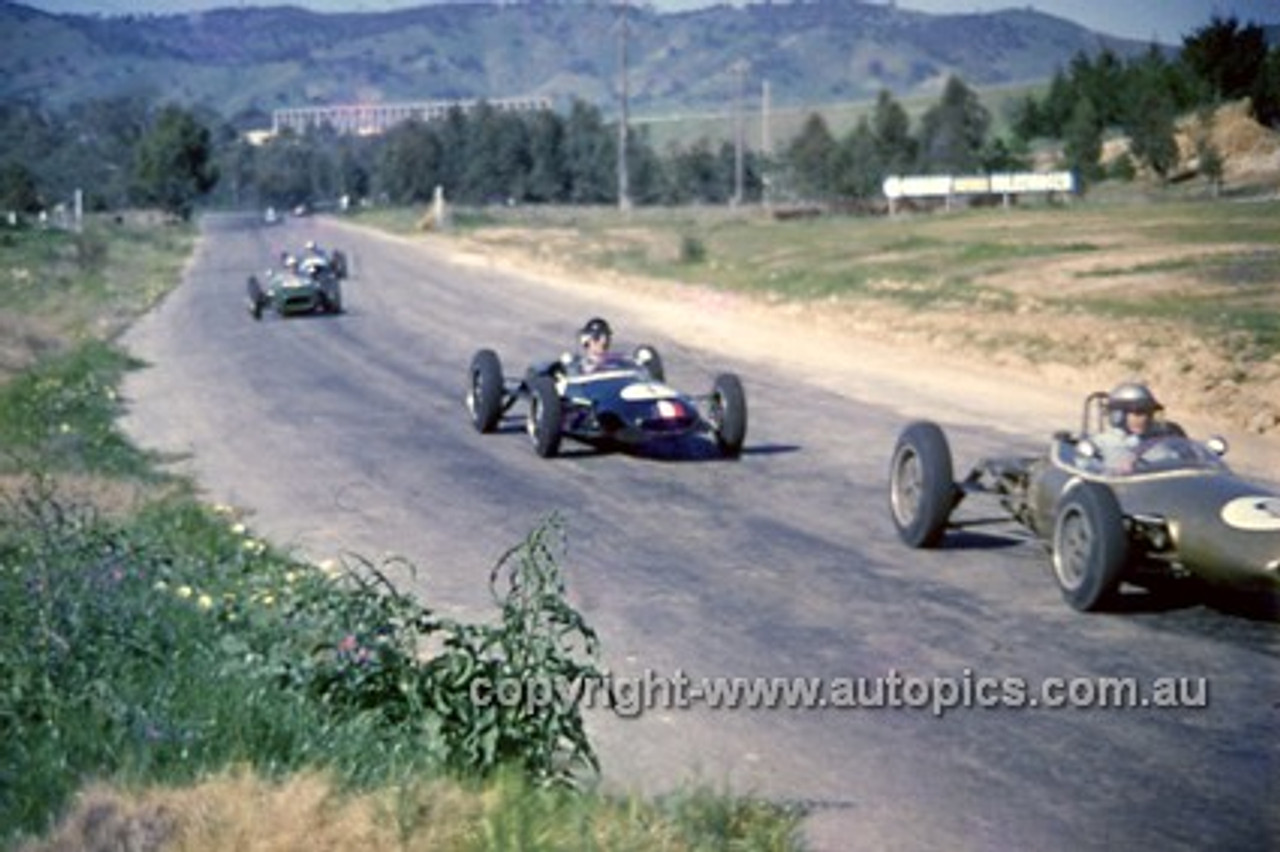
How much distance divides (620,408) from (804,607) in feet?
16.7

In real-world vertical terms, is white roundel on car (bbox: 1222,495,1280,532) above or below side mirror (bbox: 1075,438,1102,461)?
below

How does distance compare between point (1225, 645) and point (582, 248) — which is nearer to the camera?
point (1225, 645)

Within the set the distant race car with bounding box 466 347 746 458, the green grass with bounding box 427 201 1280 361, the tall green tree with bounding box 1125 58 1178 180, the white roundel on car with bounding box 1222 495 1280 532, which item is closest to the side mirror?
the white roundel on car with bounding box 1222 495 1280 532

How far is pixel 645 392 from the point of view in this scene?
45.4 ft

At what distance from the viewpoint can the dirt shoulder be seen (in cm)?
1672

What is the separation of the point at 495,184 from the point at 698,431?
10598 centimetres

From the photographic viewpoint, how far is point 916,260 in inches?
1470

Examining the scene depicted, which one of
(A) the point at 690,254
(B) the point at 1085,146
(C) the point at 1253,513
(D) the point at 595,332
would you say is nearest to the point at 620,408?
(D) the point at 595,332

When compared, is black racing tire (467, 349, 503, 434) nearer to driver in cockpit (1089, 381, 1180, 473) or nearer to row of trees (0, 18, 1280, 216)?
driver in cockpit (1089, 381, 1180, 473)

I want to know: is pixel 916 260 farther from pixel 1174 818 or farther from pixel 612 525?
pixel 1174 818

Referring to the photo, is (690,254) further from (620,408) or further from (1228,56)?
(620,408)

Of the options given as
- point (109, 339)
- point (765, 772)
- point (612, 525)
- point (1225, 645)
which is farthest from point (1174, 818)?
point (109, 339)

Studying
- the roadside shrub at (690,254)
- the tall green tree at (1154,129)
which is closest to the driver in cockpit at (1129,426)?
the roadside shrub at (690,254)

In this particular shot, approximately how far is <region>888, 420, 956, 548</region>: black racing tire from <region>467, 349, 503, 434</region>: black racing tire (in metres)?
5.62
